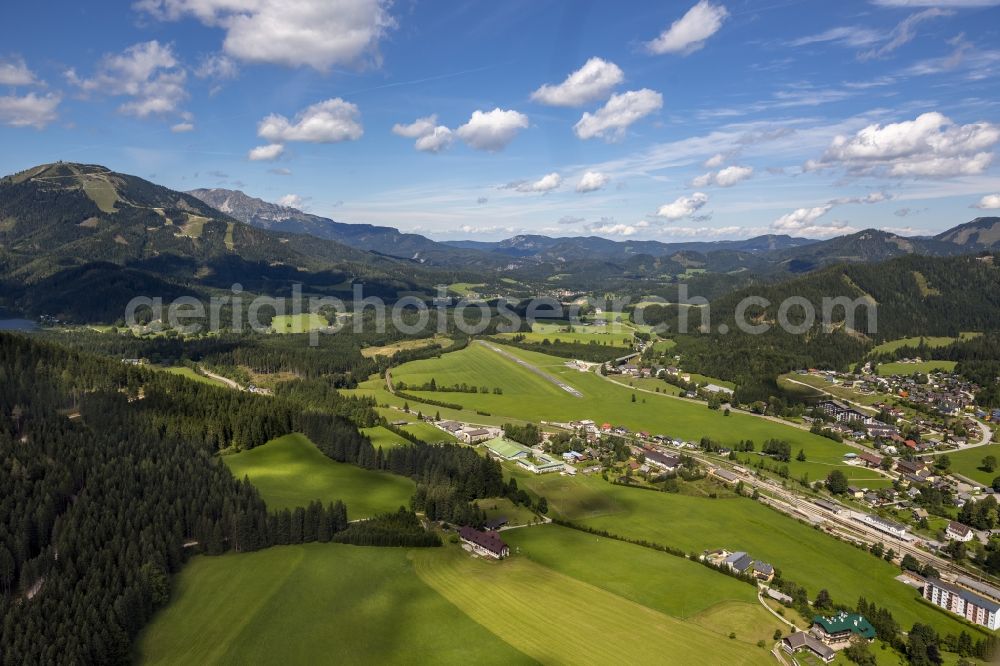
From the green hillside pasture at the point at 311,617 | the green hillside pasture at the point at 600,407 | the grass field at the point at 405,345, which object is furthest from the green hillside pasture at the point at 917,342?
the green hillside pasture at the point at 311,617

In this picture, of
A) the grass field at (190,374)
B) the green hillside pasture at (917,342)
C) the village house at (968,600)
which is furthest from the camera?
the green hillside pasture at (917,342)

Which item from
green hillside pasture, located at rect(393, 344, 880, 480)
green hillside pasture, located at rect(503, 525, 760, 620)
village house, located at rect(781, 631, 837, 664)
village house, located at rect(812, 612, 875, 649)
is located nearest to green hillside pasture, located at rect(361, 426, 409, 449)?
green hillside pasture, located at rect(393, 344, 880, 480)

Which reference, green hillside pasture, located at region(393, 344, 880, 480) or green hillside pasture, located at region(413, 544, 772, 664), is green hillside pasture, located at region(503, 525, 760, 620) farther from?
green hillside pasture, located at region(393, 344, 880, 480)

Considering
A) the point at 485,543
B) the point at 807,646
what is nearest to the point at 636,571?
the point at 485,543

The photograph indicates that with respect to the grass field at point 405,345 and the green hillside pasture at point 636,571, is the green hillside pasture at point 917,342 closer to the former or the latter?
the grass field at point 405,345

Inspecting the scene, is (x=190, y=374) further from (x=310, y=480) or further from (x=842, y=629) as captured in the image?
(x=842, y=629)
